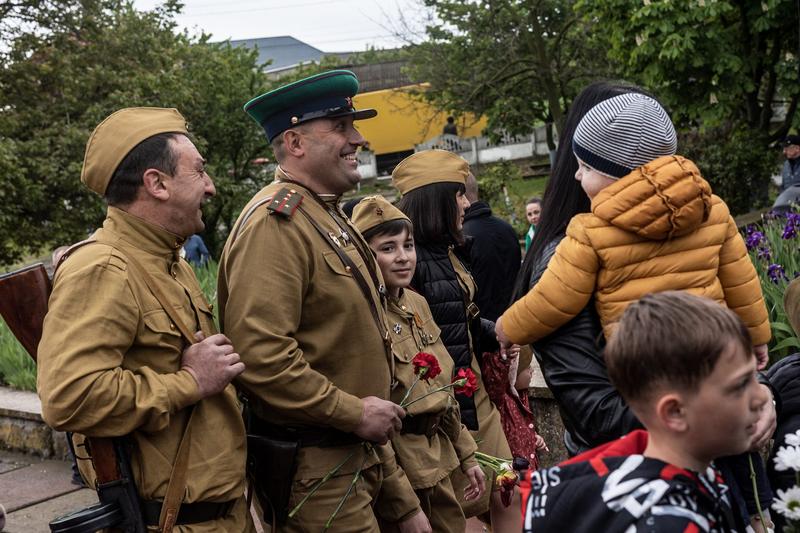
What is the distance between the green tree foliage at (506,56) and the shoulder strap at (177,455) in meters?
19.8

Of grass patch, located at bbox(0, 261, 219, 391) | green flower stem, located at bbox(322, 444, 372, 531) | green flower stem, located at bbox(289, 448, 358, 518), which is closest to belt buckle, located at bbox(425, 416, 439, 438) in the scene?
green flower stem, located at bbox(322, 444, 372, 531)

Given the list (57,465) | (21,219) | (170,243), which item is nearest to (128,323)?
(170,243)

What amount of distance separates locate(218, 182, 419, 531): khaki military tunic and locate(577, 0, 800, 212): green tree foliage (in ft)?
37.0

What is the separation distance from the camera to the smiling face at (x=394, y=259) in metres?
3.86

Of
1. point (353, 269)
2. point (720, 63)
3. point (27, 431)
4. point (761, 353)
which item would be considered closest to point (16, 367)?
point (27, 431)

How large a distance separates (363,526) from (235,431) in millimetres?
563

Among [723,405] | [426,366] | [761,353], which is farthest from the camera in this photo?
[426,366]

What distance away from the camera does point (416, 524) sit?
336 cm

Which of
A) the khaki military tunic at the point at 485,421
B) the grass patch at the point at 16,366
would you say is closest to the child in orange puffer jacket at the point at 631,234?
the khaki military tunic at the point at 485,421

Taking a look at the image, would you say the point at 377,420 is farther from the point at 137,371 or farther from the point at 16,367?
the point at 16,367

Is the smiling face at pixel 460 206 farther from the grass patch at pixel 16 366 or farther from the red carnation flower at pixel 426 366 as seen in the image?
the grass patch at pixel 16 366

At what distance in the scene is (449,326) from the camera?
4.27m

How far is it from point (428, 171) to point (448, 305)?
0.68 metres

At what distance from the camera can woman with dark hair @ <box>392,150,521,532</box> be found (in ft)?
14.0
